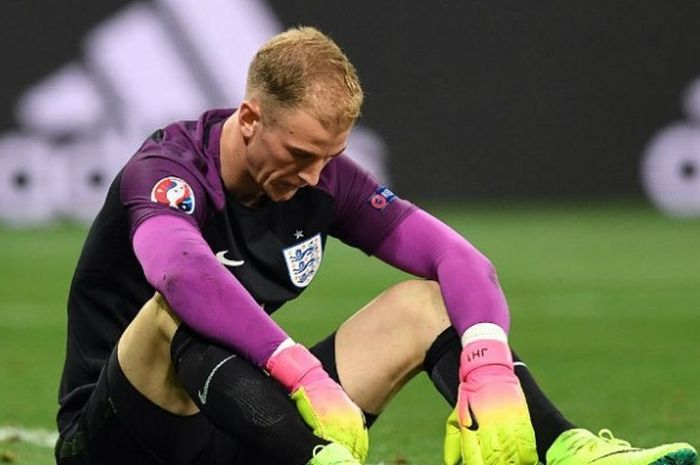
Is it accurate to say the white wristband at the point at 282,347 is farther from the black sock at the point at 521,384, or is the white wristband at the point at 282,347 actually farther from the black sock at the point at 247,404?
the black sock at the point at 521,384

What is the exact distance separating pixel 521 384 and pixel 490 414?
10.0 inches

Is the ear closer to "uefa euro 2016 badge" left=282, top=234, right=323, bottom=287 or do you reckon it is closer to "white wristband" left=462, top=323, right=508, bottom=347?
"uefa euro 2016 badge" left=282, top=234, right=323, bottom=287

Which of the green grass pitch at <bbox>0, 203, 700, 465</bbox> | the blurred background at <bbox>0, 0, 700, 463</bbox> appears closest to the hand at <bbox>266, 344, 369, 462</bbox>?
the green grass pitch at <bbox>0, 203, 700, 465</bbox>

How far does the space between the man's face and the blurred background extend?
337 inches

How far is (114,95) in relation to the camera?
Answer: 46.5 feet

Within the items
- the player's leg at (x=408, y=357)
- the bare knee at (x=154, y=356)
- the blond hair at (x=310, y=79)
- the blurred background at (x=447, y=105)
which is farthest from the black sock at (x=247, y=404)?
the blurred background at (x=447, y=105)

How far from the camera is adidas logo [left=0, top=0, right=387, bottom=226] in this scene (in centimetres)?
1405

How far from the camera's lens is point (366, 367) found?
392cm

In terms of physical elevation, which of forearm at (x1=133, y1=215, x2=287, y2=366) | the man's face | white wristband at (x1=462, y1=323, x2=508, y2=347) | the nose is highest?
the man's face

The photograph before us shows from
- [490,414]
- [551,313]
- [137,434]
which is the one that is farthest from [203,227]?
[551,313]

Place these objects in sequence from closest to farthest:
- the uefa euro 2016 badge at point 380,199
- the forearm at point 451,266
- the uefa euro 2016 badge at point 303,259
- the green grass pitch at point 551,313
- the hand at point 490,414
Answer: the hand at point 490,414, the forearm at point 451,266, the uefa euro 2016 badge at point 303,259, the uefa euro 2016 badge at point 380,199, the green grass pitch at point 551,313

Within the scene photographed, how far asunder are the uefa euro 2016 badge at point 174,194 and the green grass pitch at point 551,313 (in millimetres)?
1520

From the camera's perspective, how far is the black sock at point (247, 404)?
11.4 feet

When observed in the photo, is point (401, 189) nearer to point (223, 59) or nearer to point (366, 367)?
point (223, 59)
